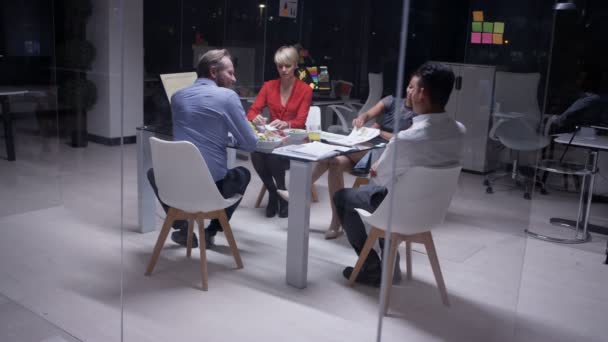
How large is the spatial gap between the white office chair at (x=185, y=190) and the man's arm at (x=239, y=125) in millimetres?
236

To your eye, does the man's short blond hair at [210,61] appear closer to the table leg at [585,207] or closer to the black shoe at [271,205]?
the black shoe at [271,205]

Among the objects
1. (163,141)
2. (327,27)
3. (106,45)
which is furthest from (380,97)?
(106,45)

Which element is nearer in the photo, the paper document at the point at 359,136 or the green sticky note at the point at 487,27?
the green sticky note at the point at 487,27

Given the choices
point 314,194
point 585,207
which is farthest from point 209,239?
point 585,207

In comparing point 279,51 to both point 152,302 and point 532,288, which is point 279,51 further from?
point 532,288

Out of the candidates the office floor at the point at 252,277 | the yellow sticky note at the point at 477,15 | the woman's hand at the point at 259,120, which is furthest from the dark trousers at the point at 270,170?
the yellow sticky note at the point at 477,15

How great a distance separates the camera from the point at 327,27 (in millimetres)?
2059

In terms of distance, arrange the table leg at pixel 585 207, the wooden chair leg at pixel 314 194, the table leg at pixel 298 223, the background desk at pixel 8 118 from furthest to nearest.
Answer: the table leg at pixel 585 207, the background desk at pixel 8 118, the wooden chair leg at pixel 314 194, the table leg at pixel 298 223

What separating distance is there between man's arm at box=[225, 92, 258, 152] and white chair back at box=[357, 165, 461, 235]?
94 cm

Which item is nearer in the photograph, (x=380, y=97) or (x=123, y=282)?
(x=380, y=97)

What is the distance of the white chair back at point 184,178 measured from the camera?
2385 mm

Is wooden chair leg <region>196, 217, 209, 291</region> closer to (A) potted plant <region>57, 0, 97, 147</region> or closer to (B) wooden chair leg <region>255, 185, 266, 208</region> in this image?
(B) wooden chair leg <region>255, 185, 266, 208</region>

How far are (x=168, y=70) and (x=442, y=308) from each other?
4.59 ft

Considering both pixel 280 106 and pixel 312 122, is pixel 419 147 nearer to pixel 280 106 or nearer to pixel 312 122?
pixel 312 122
